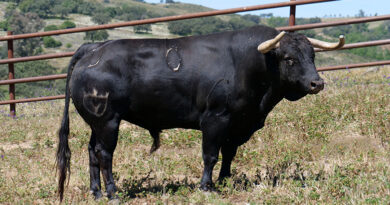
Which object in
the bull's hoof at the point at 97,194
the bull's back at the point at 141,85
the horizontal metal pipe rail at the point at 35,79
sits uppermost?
the bull's back at the point at 141,85

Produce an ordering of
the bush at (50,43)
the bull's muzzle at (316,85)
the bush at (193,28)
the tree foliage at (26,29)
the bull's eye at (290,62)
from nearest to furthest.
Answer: the bull's muzzle at (316,85) → the bull's eye at (290,62) → the tree foliage at (26,29) → the bush at (50,43) → the bush at (193,28)

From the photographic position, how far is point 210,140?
15.7ft

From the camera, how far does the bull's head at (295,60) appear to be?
442cm

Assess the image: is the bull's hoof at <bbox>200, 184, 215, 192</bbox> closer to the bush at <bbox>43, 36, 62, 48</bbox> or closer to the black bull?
the black bull

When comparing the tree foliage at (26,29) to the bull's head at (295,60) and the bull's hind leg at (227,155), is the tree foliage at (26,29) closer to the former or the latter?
the bull's hind leg at (227,155)

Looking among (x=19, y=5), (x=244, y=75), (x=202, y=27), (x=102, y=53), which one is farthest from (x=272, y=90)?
(x=19, y=5)

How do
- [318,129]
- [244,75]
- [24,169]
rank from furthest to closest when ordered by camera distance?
[318,129], [24,169], [244,75]

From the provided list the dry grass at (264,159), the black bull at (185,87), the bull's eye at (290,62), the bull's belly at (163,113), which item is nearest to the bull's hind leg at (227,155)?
the dry grass at (264,159)

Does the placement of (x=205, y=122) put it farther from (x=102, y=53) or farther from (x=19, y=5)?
(x=19, y=5)

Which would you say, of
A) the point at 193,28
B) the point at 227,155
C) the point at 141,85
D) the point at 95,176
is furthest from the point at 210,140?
the point at 193,28

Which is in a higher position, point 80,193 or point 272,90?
point 272,90

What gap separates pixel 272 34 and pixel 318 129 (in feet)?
7.19

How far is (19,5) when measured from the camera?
110 metres

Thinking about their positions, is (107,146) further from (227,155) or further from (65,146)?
(227,155)
